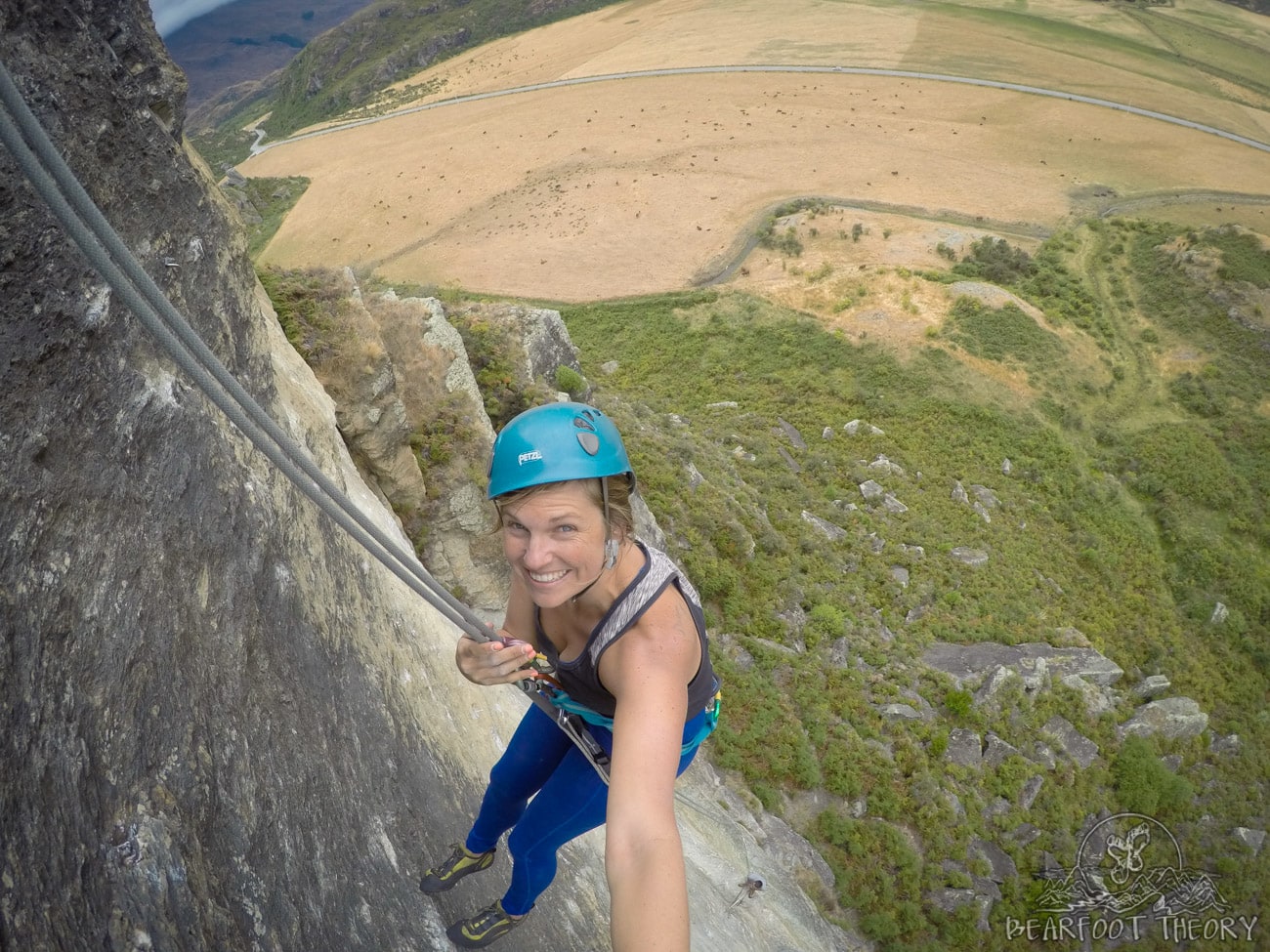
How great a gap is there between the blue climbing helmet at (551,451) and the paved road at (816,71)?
75947mm

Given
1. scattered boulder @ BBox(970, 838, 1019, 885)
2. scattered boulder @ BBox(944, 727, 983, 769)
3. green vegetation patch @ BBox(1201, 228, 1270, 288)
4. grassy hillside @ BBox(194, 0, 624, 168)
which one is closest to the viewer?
scattered boulder @ BBox(970, 838, 1019, 885)

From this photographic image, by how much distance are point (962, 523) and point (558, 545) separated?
73.7 feet

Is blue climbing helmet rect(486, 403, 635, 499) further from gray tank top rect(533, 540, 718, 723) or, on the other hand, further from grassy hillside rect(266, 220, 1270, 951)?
grassy hillside rect(266, 220, 1270, 951)

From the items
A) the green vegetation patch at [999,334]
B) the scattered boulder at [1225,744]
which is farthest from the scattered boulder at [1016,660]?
the green vegetation patch at [999,334]

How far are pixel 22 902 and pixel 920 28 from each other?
95487 millimetres

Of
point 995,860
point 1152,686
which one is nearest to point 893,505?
point 1152,686

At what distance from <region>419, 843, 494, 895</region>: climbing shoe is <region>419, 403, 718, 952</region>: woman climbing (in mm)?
1253

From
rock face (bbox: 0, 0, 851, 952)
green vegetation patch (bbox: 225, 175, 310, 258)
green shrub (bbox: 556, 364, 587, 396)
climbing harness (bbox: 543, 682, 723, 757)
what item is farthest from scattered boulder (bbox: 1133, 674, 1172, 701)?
green vegetation patch (bbox: 225, 175, 310, 258)

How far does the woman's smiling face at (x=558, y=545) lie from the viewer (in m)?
2.83

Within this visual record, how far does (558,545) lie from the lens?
2.84 m

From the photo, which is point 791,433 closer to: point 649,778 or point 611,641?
point 611,641

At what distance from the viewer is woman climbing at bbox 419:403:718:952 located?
7.47ft

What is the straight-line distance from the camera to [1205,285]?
35.1 m

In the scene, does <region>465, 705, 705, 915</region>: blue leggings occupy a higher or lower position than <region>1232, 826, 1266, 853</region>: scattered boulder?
higher
